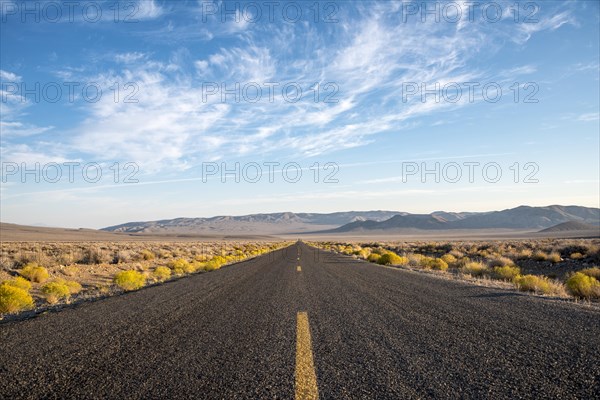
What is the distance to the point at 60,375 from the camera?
3934 mm

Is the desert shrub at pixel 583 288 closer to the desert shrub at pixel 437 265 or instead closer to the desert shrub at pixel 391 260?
the desert shrub at pixel 437 265

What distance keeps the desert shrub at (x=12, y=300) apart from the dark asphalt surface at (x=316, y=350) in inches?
77.6

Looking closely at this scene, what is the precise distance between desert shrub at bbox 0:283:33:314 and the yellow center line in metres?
7.36

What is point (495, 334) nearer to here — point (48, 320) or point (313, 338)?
point (313, 338)

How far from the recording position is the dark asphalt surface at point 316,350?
3477mm

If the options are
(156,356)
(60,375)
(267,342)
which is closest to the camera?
(60,375)

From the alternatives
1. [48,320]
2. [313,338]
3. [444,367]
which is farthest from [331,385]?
[48,320]

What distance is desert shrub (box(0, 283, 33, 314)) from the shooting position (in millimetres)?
8547

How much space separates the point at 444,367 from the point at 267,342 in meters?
2.27

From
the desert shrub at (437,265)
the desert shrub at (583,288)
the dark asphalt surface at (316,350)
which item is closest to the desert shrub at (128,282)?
the dark asphalt surface at (316,350)

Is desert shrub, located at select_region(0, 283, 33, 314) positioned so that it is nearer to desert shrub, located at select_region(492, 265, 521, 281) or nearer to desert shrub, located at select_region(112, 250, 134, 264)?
desert shrub, located at select_region(112, 250, 134, 264)

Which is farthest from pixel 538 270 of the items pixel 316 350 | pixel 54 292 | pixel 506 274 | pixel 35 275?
pixel 35 275

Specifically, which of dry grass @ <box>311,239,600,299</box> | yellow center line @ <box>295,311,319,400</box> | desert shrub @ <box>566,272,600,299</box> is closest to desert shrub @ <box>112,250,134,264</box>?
dry grass @ <box>311,239,600,299</box>

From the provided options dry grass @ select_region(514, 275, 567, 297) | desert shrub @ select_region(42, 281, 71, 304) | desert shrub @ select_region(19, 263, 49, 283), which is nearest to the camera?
desert shrub @ select_region(42, 281, 71, 304)
